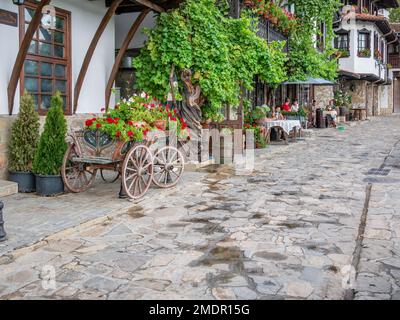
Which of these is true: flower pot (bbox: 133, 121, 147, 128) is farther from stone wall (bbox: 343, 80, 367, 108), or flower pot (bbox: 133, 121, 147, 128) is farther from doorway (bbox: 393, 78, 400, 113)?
doorway (bbox: 393, 78, 400, 113)

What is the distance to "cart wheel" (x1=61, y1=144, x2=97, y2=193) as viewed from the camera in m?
7.01

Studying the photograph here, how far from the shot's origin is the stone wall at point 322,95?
27.7 m

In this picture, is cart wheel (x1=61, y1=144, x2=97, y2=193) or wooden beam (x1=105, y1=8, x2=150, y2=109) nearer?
cart wheel (x1=61, y1=144, x2=97, y2=193)

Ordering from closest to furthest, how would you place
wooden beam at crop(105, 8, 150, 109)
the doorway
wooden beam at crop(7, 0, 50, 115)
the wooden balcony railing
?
wooden beam at crop(7, 0, 50, 115) < wooden beam at crop(105, 8, 150, 109) < the wooden balcony railing < the doorway

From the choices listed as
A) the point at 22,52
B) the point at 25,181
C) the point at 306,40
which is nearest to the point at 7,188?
the point at 25,181

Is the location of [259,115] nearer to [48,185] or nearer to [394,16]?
[48,185]

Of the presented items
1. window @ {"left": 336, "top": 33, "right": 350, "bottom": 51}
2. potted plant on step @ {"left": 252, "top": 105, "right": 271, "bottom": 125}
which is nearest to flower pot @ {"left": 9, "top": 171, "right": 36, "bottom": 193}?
potted plant on step @ {"left": 252, "top": 105, "right": 271, "bottom": 125}

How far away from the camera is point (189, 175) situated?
9.26m

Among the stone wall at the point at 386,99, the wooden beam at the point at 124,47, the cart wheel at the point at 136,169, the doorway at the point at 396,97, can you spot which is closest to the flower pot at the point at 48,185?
the cart wheel at the point at 136,169

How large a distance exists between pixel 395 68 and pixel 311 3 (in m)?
28.4

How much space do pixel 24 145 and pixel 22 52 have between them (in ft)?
4.50

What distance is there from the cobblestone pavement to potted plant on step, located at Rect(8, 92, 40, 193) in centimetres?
85
